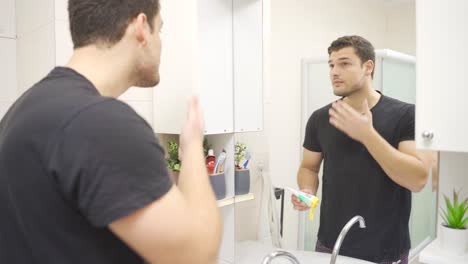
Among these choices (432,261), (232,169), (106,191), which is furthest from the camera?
(232,169)

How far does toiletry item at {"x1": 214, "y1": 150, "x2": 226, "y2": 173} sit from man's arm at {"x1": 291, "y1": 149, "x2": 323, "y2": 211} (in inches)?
13.7

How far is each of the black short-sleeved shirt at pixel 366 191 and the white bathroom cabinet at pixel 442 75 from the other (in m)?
0.08

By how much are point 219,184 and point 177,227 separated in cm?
88

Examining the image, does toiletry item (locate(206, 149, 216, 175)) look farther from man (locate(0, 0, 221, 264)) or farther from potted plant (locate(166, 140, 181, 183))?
man (locate(0, 0, 221, 264))

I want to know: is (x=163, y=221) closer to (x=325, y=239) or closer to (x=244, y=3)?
(x=325, y=239)

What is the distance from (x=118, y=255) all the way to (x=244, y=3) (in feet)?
3.67

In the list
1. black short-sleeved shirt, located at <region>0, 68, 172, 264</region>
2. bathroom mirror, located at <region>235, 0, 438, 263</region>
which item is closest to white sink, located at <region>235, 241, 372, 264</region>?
bathroom mirror, located at <region>235, 0, 438, 263</region>

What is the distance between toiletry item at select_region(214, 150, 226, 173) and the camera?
4.64 ft

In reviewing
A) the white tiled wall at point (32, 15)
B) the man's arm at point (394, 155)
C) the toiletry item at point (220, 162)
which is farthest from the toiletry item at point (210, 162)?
the white tiled wall at point (32, 15)

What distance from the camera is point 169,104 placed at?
1.33 meters

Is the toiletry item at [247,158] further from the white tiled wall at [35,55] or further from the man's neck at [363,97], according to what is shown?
the white tiled wall at [35,55]

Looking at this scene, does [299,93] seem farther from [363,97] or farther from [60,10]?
[60,10]

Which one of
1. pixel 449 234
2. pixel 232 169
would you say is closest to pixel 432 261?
pixel 449 234

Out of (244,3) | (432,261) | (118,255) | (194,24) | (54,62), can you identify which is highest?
(244,3)
